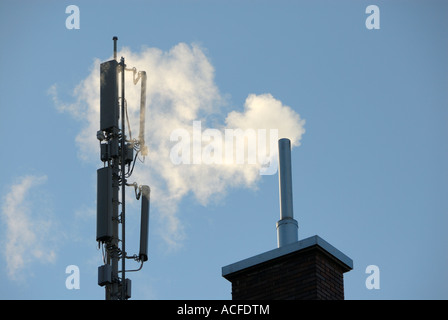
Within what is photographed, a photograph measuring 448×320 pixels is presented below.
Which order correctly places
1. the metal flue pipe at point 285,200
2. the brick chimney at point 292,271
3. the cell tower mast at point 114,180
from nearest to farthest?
1. the brick chimney at point 292,271
2. the metal flue pipe at point 285,200
3. the cell tower mast at point 114,180

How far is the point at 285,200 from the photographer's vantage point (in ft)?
62.7

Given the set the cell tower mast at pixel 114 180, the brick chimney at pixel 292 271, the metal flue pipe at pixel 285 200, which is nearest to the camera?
the brick chimney at pixel 292 271

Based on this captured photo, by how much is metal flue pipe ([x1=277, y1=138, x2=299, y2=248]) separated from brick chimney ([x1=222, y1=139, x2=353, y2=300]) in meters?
0.02

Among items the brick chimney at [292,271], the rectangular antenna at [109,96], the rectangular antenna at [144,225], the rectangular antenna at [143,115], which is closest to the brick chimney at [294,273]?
the brick chimney at [292,271]

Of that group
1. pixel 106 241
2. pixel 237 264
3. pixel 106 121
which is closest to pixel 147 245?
pixel 106 241

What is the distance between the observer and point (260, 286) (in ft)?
59.7

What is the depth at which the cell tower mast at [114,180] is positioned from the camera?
1076 inches

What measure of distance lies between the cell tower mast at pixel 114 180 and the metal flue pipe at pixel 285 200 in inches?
356

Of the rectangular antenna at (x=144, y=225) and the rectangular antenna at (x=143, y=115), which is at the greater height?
the rectangular antenna at (x=143, y=115)

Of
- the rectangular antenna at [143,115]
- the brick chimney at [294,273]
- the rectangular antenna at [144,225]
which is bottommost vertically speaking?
the brick chimney at [294,273]

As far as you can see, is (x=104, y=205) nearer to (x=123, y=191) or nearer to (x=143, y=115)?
(x=123, y=191)

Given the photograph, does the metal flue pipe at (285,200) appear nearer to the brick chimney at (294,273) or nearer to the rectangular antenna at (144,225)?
the brick chimney at (294,273)
